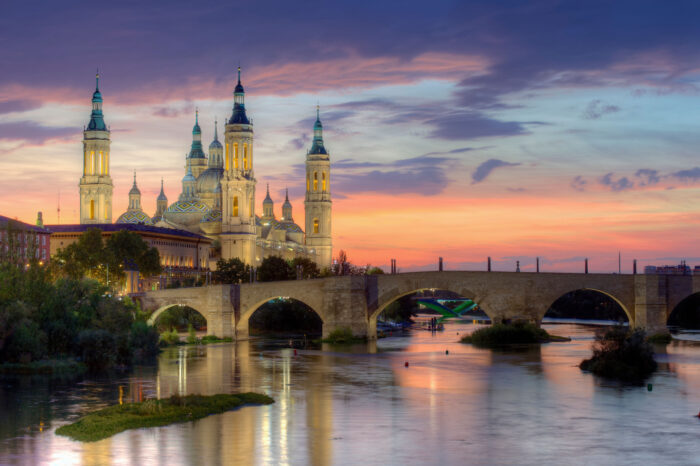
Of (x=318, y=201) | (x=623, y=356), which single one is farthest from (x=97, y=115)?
(x=623, y=356)

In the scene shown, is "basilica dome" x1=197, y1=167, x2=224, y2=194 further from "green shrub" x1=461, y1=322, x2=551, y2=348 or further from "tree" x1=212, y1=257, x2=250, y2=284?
"green shrub" x1=461, y1=322, x2=551, y2=348

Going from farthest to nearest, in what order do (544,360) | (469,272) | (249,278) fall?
(249,278) → (469,272) → (544,360)

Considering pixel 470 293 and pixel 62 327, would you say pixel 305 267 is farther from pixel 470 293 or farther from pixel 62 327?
pixel 62 327

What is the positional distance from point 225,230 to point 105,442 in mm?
106064

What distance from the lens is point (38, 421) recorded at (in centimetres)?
3597

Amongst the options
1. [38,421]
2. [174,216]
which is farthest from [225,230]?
[38,421]

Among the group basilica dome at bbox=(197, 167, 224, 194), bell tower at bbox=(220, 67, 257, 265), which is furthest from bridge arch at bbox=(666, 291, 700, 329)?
basilica dome at bbox=(197, 167, 224, 194)

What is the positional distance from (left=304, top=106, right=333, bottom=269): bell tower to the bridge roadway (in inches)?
3457

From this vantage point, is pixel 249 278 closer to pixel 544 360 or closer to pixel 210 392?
pixel 544 360

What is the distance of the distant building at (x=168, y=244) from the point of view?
122062mm

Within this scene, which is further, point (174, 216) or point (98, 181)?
point (174, 216)

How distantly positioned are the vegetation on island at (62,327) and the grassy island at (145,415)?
57.6 feet

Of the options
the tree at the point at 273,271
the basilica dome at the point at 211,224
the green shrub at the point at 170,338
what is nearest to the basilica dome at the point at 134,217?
the basilica dome at the point at 211,224

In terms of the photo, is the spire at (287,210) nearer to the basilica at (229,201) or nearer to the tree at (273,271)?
the basilica at (229,201)
